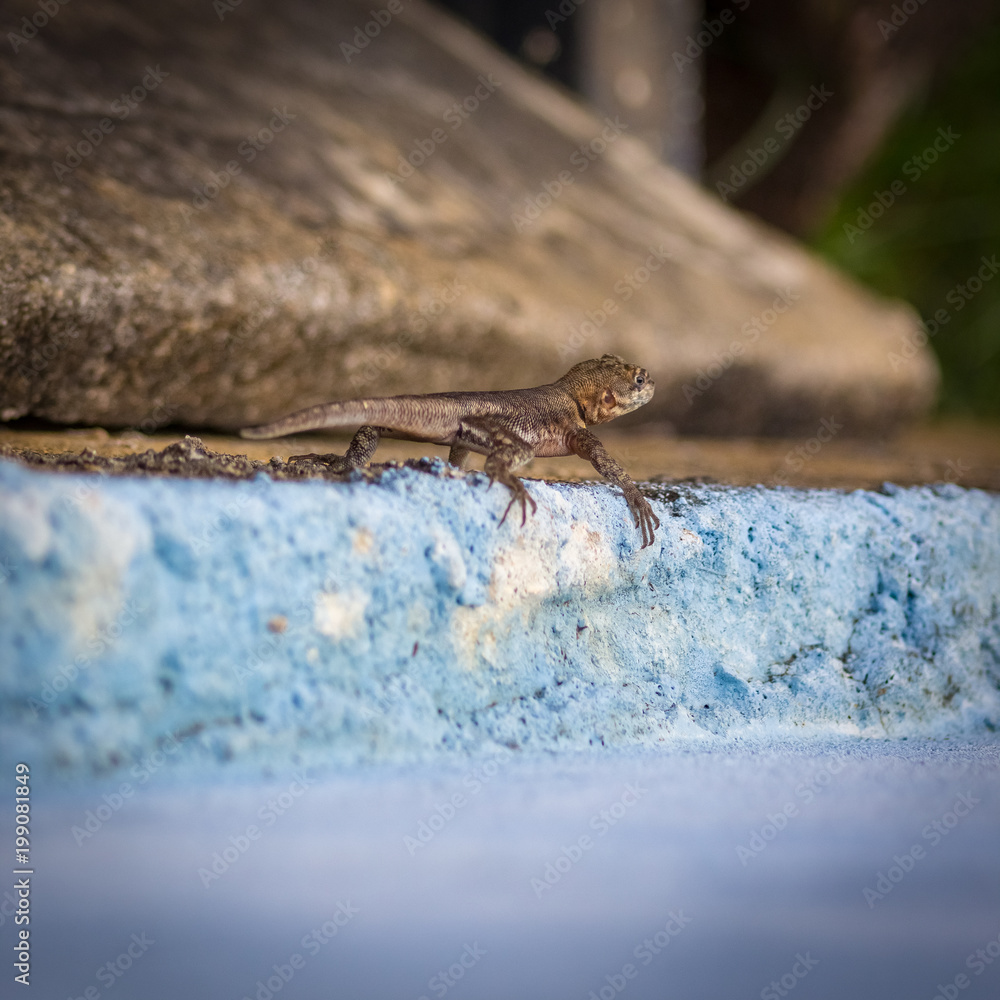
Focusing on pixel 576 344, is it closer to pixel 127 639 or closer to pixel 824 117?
pixel 127 639

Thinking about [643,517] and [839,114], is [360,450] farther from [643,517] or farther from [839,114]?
[839,114]

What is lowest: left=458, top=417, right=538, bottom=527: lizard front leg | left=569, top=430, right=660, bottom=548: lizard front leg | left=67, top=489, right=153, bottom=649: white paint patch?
left=67, top=489, right=153, bottom=649: white paint patch

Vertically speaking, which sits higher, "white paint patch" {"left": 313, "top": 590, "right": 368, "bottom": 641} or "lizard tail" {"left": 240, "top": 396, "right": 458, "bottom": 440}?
"lizard tail" {"left": 240, "top": 396, "right": 458, "bottom": 440}

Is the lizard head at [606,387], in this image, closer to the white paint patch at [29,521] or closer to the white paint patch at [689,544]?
the white paint patch at [689,544]

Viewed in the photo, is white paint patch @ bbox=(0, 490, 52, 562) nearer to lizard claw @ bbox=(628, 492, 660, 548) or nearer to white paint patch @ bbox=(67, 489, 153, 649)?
white paint patch @ bbox=(67, 489, 153, 649)

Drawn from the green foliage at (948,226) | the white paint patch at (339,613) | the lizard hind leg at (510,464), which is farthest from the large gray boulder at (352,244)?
the green foliage at (948,226)

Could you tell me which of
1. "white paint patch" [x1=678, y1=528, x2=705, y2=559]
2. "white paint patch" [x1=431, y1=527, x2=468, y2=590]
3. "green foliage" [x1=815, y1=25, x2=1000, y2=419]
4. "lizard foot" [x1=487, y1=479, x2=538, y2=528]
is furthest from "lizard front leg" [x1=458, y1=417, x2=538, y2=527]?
"green foliage" [x1=815, y1=25, x2=1000, y2=419]
